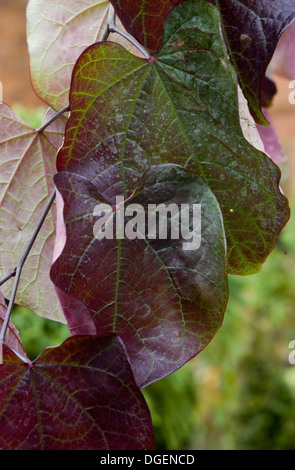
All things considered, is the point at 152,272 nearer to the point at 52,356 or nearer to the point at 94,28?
the point at 52,356

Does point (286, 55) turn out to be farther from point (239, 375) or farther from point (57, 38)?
point (239, 375)

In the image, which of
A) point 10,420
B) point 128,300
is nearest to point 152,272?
point 128,300

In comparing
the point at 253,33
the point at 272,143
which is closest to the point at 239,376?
the point at 272,143

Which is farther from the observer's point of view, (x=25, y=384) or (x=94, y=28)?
(x=94, y=28)

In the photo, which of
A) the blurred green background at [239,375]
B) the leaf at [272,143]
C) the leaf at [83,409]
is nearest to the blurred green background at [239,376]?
the blurred green background at [239,375]

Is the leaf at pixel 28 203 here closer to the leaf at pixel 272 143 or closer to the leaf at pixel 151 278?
the leaf at pixel 151 278
